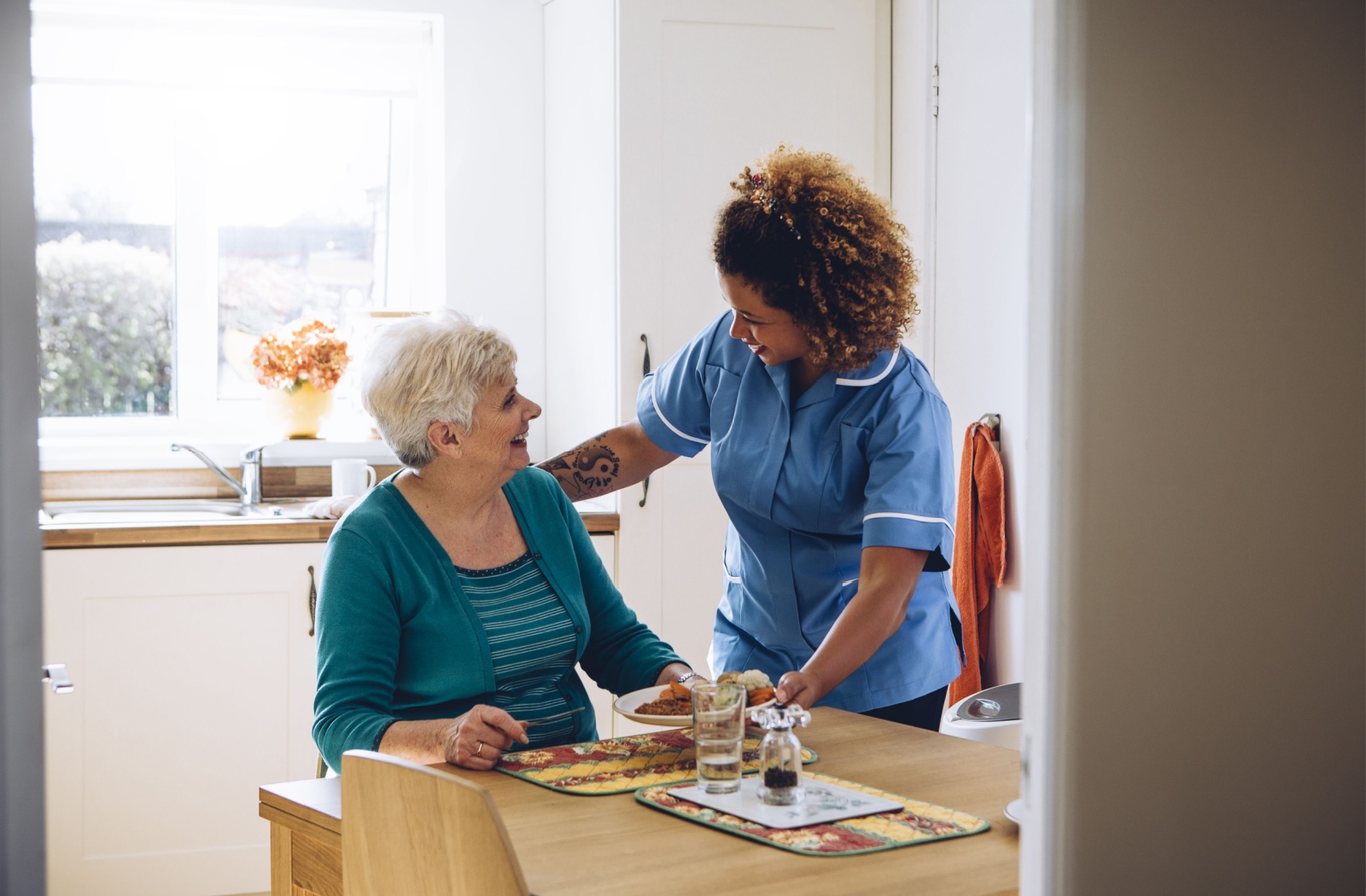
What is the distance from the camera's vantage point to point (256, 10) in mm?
3363

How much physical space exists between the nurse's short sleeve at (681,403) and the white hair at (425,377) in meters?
0.33

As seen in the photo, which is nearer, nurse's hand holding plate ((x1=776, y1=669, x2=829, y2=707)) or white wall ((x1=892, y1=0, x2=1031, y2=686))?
nurse's hand holding plate ((x1=776, y1=669, x2=829, y2=707))

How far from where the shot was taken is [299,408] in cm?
336

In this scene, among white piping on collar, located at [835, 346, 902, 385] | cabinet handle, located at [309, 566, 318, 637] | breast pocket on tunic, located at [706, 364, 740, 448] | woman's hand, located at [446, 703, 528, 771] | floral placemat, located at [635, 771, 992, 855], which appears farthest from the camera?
cabinet handle, located at [309, 566, 318, 637]

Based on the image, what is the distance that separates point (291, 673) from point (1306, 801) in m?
2.69

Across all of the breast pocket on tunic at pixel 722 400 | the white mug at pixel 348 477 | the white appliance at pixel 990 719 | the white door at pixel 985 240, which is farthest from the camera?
the white mug at pixel 348 477

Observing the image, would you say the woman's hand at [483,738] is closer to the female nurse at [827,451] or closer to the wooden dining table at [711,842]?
the wooden dining table at [711,842]

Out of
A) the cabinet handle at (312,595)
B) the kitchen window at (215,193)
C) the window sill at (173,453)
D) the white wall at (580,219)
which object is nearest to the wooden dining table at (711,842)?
the cabinet handle at (312,595)

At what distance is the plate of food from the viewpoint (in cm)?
146

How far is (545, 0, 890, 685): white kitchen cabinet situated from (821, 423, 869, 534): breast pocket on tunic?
4.02 feet

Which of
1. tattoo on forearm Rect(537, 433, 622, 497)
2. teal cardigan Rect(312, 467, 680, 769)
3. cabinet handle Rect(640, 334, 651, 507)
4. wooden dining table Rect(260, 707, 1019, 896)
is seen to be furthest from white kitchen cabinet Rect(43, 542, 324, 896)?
wooden dining table Rect(260, 707, 1019, 896)

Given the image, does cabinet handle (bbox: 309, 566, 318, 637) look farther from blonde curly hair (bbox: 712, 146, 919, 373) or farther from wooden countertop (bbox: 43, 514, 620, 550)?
blonde curly hair (bbox: 712, 146, 919, 373)

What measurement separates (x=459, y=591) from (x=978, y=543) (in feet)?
4.59

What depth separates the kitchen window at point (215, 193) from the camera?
338cm
